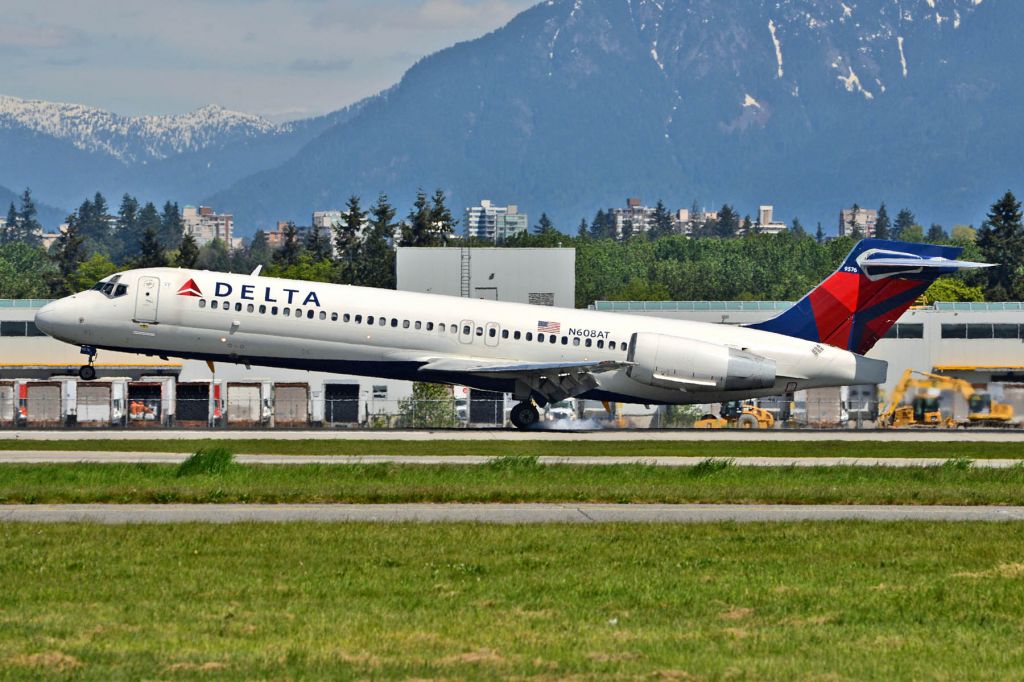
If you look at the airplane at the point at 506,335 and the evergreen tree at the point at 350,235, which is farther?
the evergreen tree at the point at 350,235

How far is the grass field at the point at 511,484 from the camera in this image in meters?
27.8

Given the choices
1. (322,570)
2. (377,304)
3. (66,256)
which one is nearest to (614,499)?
(322,570)

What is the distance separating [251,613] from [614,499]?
1224 cm

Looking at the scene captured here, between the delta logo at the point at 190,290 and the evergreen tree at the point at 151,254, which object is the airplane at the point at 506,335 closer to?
the delta logo at the point at 190,290

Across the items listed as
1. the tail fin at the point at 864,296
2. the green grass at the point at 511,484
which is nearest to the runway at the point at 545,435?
the tail fin at the point at 864,296

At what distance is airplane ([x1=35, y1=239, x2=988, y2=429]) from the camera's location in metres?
47.9

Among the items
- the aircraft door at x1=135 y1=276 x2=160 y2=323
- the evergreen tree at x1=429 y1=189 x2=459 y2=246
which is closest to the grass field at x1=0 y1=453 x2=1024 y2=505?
the aircraft door at x1=135 y1=276 x2=160 y2=323

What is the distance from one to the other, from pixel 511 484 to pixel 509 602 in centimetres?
1286

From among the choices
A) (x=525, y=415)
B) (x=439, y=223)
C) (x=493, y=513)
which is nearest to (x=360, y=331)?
(x=525, y=415)

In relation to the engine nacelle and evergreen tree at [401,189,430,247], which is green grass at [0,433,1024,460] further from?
evergreen tree at [401,189,430,247]

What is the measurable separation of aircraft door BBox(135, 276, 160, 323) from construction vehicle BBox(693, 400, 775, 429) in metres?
26.0

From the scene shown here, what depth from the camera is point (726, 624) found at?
16.3 m

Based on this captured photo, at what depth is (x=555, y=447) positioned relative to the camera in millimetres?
43250

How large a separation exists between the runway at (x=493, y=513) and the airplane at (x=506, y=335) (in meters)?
21.5
